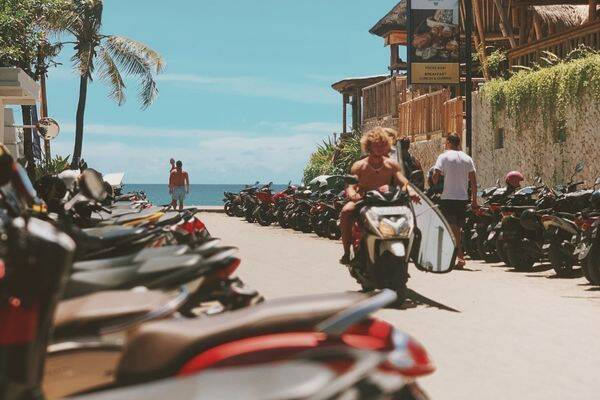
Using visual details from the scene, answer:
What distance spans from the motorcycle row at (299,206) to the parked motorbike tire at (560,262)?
5726 millimetres

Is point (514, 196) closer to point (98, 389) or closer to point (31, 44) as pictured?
point (98, 389)

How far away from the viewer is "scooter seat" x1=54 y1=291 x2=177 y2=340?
386 centimetres

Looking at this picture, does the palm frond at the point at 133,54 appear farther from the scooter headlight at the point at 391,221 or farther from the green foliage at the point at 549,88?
the scooter headlight at the point at 391,221

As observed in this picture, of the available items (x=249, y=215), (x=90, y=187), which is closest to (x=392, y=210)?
(x=90, y=187)

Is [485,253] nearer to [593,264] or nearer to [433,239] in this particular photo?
[593,264]

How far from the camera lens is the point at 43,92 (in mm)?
49375

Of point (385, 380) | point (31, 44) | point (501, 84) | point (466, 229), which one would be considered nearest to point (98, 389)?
point (385, 380)

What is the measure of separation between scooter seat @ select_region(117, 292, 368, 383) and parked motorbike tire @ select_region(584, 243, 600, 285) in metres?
8.58

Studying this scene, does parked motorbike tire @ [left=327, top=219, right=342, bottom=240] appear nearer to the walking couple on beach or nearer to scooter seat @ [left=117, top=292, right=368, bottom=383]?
the walking couple on beach

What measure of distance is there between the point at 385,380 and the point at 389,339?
2.04 ft

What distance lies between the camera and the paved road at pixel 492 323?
6.57 m

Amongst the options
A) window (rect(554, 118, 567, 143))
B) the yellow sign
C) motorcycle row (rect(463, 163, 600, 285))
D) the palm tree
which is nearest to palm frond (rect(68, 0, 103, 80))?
the palm tree

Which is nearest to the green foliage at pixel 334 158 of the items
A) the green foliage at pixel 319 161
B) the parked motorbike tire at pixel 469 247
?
the green foliage at pixel 319 161

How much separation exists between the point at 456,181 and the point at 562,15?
1633 centimetres
